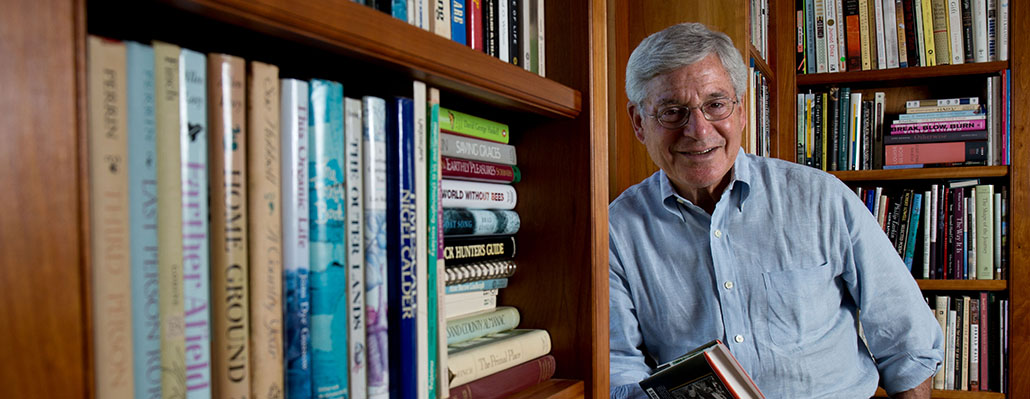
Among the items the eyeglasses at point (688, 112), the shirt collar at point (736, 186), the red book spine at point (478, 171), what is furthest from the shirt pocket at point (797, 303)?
the red book spine at point (478, 171)

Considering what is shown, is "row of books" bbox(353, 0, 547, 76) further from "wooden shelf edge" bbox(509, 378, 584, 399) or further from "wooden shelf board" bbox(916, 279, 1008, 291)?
"wooden shelf board" bbox(916, 279, 1008, 291)

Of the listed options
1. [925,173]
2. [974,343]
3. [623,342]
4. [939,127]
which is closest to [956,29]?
[939,127]

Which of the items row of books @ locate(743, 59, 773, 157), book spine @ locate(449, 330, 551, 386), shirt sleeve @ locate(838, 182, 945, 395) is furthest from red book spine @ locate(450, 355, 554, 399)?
row of books @ locate(743, 59, 773, 157)

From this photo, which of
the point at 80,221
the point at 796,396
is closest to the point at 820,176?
the point at 796,396

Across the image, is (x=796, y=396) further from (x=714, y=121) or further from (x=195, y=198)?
(x=195, y=198)

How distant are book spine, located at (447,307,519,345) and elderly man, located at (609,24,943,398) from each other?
2.27ft

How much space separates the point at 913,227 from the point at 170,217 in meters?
2.45

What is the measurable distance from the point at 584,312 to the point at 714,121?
0.81 meters

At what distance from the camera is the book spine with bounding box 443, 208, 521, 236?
68cm

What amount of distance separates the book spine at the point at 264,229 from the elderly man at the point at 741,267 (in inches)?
41.9

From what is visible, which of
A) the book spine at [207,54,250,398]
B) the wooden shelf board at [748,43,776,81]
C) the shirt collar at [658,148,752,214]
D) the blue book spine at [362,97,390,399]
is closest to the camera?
the book spine at [207,54,250,398]

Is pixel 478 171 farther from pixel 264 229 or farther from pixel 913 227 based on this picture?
pixel 913 227

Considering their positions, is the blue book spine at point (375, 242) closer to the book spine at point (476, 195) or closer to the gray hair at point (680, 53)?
the book spine at point (476, 195)

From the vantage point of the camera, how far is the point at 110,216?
36 cm
